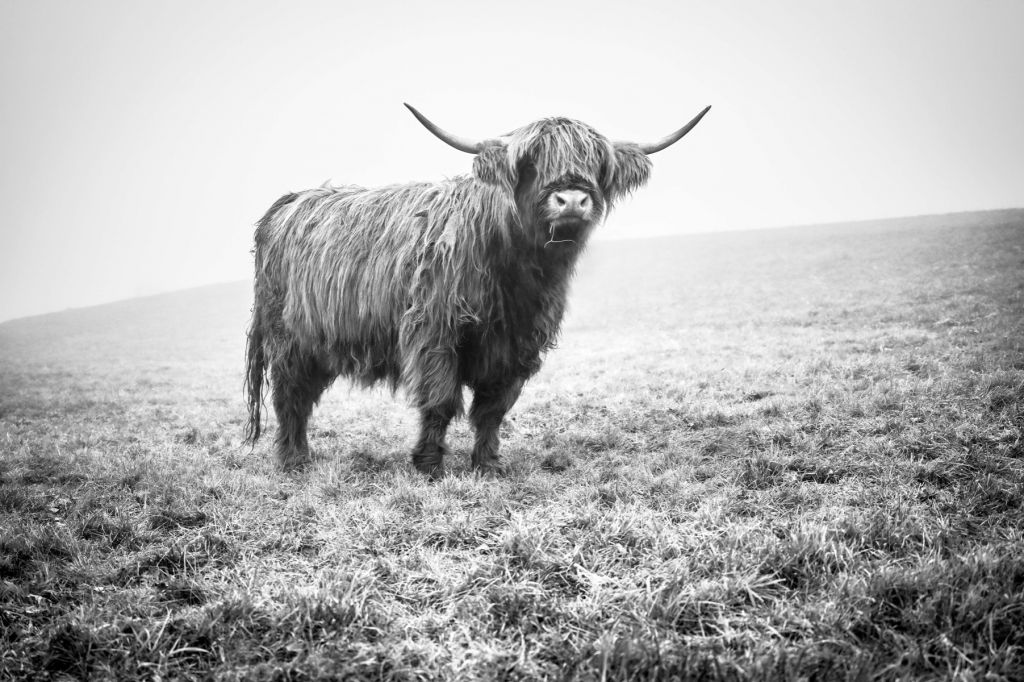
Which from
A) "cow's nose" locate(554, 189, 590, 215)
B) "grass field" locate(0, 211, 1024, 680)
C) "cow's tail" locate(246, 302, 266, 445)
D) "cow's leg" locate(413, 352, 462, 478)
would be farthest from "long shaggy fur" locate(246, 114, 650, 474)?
"grass field" locate(0, 211, 1024, 680)

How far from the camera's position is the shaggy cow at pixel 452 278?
12.4ft

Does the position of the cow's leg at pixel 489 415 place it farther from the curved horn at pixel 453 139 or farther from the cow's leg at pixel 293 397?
the curved horn at pixel 453 139

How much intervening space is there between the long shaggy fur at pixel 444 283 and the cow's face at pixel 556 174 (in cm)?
1

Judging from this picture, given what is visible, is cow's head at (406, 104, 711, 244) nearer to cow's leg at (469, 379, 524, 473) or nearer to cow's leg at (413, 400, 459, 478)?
cow's leg at (469, 379, 524, 473)

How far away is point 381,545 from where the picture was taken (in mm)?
2750

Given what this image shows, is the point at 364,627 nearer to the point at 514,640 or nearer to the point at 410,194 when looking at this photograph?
the point at 514,640

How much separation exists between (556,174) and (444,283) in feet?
3.64

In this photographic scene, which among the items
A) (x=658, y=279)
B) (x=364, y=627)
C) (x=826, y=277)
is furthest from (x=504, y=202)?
(x=658, y=279)

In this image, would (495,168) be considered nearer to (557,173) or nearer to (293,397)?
(557,173)

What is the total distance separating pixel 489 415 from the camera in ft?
14.1

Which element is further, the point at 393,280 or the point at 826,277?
the point at 826,277

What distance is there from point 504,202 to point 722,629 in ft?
9.42

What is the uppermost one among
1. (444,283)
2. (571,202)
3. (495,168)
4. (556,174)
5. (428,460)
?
(495,168)

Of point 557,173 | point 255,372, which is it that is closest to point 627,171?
point 557,173
